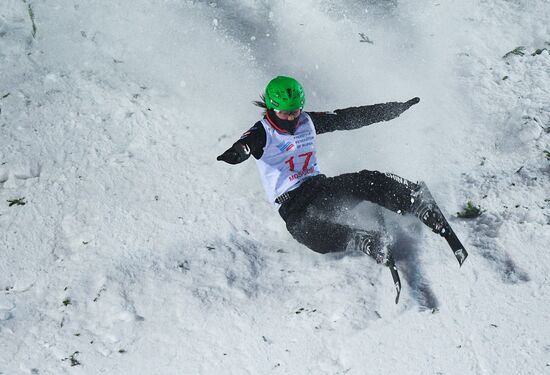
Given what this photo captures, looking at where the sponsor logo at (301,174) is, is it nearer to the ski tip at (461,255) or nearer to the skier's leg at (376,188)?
the skier's leg at (376,188)

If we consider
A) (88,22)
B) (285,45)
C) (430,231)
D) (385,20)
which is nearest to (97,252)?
(430,231)

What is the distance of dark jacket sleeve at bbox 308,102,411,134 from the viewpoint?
477 centimetres

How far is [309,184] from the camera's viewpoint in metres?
4.59

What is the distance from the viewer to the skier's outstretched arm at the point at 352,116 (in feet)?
15.7

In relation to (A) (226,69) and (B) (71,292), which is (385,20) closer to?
(A) (226,69)

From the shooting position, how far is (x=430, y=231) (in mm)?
4531

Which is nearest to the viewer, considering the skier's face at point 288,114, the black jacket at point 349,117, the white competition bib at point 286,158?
the skier's face at point 288,114

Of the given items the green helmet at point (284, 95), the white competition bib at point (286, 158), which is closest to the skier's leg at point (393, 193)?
the white competition bib at point (286, 158)

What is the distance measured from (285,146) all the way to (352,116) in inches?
33.2

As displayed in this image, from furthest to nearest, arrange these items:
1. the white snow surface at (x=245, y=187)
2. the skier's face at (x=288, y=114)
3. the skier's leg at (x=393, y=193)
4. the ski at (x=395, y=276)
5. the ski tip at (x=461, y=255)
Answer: the skier's face at (x=288, y=114) → the skier's leg at (x=393, y=193) → the ski tip at (x=461, y=255) → the ski at (x=395, y=276) → the white snow surface at (x=245, y=187)

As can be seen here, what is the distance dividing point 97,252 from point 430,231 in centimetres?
307

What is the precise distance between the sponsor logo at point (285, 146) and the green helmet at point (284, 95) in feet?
1.08

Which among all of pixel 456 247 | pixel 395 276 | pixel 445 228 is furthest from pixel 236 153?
pixel 456 247

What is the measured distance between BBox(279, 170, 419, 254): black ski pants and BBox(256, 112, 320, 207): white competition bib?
118 millimetres
